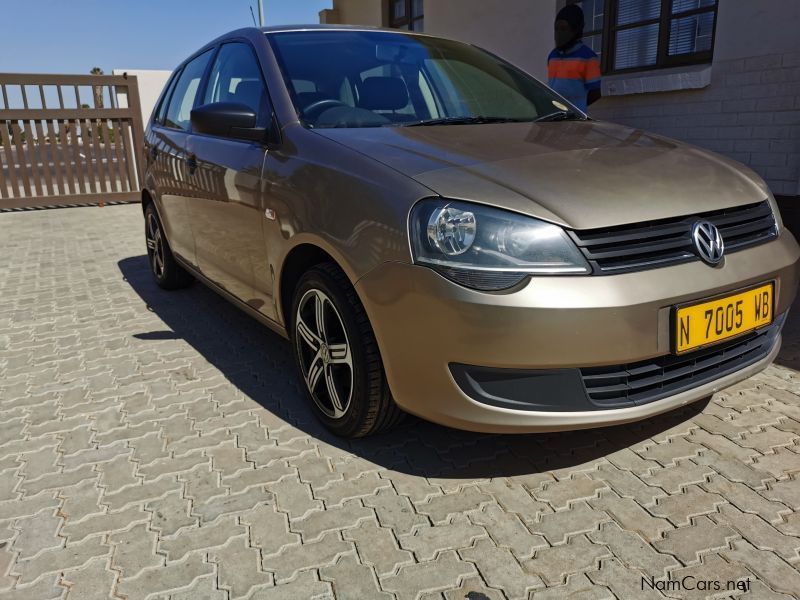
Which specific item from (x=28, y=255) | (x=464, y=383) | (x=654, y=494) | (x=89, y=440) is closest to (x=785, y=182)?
(x=654, y=494)

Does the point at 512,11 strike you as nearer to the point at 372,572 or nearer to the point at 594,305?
the point at 594,305

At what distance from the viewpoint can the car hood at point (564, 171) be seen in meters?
2.04

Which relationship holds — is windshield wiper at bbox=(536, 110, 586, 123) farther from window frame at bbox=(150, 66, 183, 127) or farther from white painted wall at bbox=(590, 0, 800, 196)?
window frame at bbox=(150, 66, 183, 127)

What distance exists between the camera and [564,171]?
222 centimetres

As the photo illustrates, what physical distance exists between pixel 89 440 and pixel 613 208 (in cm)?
231

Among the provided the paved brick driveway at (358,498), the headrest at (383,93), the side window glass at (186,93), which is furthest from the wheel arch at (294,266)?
the side window glass at (186,93)

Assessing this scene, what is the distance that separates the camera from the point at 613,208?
204 cm

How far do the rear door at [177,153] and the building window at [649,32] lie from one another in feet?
13.4

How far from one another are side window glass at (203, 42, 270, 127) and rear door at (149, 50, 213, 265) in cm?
29

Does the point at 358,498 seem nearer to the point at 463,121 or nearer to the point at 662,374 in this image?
the point at 662,374

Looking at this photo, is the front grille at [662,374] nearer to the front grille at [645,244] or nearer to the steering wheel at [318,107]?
the front grille at [645,244]

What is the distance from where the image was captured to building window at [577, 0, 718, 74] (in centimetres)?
552

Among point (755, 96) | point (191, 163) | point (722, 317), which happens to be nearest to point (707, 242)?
point (722, 317)

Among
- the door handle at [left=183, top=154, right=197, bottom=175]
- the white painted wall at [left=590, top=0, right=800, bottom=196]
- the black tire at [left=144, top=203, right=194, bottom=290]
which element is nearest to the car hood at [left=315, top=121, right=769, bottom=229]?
the door handle at [left=183, top=154, right=197, bottom=175]
